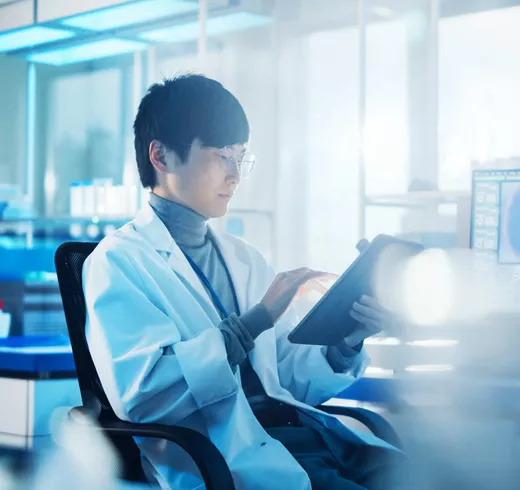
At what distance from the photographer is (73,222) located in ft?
15.3

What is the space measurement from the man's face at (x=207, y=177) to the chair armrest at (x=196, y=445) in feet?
1.72

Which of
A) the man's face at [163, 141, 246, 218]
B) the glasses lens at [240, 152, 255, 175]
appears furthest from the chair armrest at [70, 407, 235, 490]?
the glasses lens at [240, 152, 255, 175]

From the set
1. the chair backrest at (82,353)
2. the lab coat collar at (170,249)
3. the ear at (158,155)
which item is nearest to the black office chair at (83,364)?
the chair backrest at (82,353)

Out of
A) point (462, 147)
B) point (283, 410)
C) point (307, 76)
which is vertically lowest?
point (283, 410)

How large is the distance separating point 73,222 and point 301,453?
10.8 ft

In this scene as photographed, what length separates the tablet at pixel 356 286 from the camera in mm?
1527

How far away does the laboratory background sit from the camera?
1.91 meters

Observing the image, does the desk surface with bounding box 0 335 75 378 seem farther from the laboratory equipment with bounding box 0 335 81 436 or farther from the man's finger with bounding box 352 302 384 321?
the man's finger with bounding box 352 302 384 321

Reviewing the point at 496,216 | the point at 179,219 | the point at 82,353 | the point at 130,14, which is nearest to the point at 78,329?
the point at 82,353

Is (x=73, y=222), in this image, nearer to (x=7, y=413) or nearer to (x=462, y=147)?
(x=7, y=413)

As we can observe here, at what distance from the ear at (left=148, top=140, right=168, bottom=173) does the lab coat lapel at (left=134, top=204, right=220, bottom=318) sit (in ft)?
0.41

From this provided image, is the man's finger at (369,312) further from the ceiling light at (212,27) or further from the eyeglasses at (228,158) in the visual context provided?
the ceiling light at (212,27)

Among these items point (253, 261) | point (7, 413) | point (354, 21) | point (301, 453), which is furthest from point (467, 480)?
point (354, 21)

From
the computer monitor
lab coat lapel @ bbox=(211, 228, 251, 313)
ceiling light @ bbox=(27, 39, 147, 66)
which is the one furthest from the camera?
ceiling light @ bbox=(27, 39, 147, 66)
